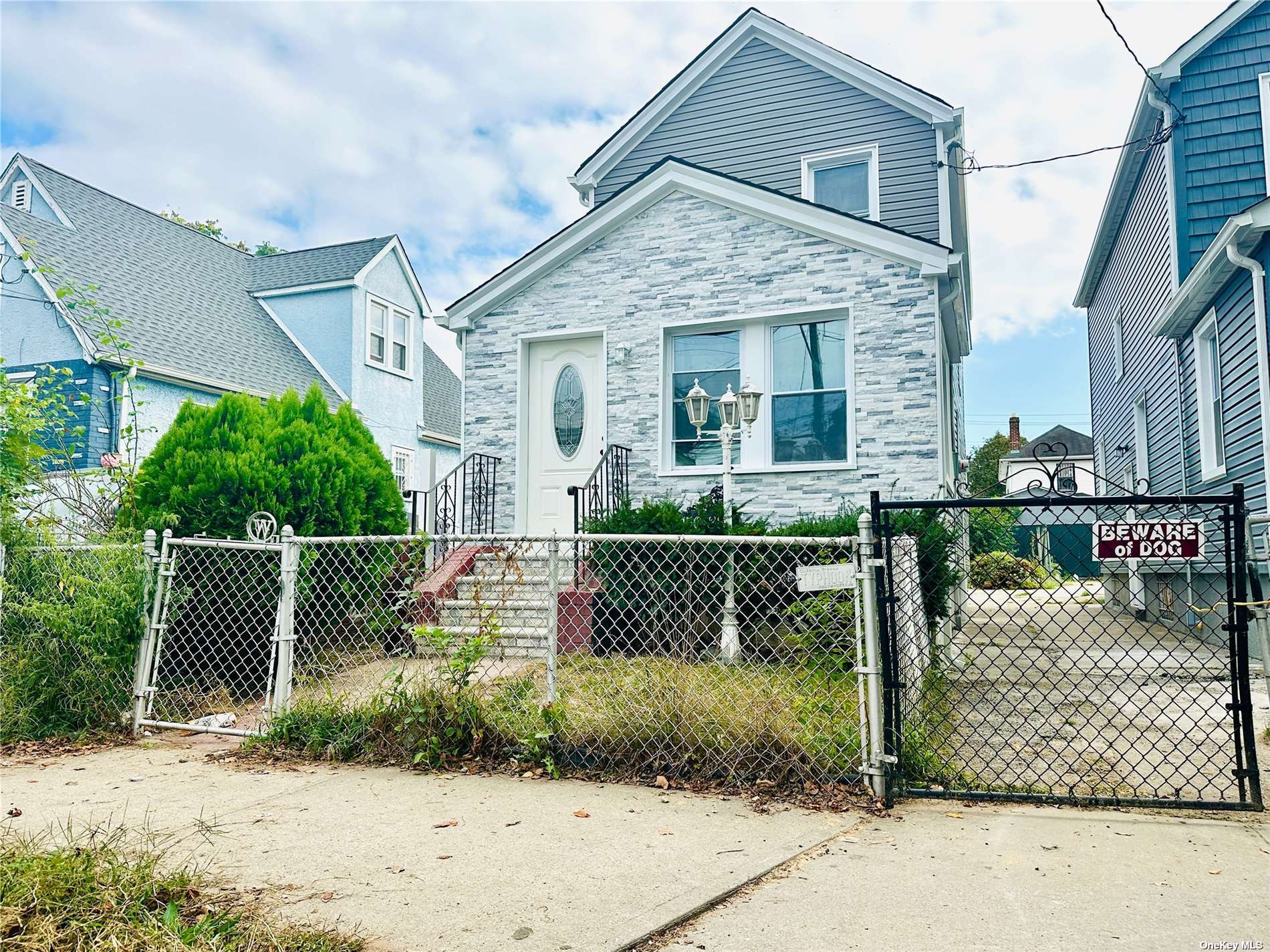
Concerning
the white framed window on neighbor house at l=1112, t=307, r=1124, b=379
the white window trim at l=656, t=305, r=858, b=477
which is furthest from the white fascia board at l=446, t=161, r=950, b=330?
the white framed window on neighbor house at l=1112, t=307, r=1124, b=379

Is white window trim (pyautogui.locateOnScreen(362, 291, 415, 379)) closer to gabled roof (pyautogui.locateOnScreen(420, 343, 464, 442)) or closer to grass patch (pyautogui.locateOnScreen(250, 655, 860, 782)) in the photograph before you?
gabled roof (pyautogui.locateOnScreen(420, 343, 464, 442))

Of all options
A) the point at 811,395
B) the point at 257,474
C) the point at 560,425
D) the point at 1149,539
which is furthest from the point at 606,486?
the point at 1149,539

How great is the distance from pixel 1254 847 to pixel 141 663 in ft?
19.4

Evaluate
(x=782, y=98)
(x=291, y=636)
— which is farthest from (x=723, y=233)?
(x=291, y=636)

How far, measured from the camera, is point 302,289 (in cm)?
1705

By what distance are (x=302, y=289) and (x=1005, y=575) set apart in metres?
15.3

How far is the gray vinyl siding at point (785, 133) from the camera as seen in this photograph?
447 inches

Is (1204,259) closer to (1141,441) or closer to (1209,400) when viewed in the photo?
(1209,400)

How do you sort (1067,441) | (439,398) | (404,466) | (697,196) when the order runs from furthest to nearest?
(1067,441)
(439,398)
(404,466)
(697,196)

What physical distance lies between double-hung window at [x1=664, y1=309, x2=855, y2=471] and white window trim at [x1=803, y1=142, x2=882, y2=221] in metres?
3.40

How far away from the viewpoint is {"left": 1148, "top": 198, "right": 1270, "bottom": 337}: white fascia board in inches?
286

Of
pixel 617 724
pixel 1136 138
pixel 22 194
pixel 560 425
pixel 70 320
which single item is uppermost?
pixel 22 194

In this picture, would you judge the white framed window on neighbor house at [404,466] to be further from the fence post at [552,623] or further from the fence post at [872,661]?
the fence post at [872,661]

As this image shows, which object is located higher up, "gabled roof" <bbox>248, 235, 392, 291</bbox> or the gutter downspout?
"gabled roof" <bbox>248, 235, 392, 291</bbox>
